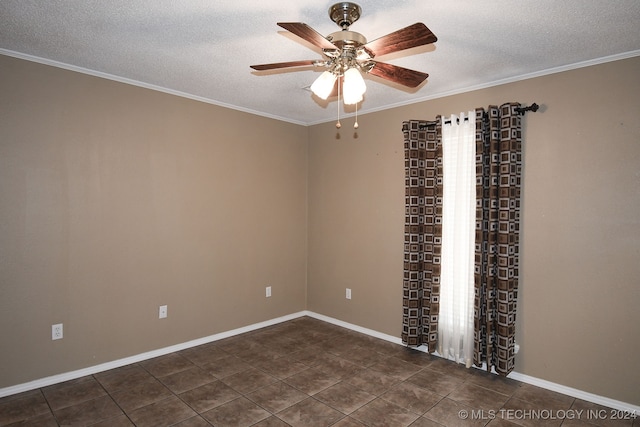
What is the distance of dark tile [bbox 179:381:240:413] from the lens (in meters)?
2.55

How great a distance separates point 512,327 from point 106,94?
3.81 m

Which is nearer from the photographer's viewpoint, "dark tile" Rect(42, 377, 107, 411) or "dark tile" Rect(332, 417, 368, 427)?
"dark tile" Rect(332, 417, 368, 427)

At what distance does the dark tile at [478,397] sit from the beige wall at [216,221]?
42 cm

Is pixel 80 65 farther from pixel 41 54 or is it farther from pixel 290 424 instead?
pixel 290 424

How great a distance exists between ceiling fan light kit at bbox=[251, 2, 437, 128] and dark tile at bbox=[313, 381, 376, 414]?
81.3 inches

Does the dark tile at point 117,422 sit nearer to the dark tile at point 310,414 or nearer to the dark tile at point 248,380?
the dark tile at point 248,380

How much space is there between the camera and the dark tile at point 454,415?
2.39 m

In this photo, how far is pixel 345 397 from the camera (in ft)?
8.82

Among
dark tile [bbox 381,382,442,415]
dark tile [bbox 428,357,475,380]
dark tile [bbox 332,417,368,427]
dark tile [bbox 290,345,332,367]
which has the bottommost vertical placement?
dark tile [bbox 332,417,368,427]

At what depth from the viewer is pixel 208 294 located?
3.70 metres

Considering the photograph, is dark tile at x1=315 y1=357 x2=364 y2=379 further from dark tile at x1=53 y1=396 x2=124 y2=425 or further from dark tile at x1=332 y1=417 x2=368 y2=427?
dark tile at x1=53 y1=396 x2=124 y2=425

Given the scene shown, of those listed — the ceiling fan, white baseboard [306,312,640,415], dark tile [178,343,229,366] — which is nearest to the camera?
the ceiling fan

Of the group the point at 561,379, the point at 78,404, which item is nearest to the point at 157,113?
the point at 78,404

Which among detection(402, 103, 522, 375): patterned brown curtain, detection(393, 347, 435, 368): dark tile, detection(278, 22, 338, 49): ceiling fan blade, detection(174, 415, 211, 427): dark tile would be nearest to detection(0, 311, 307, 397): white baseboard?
detection(174, 415, 211, 427): dark tile
